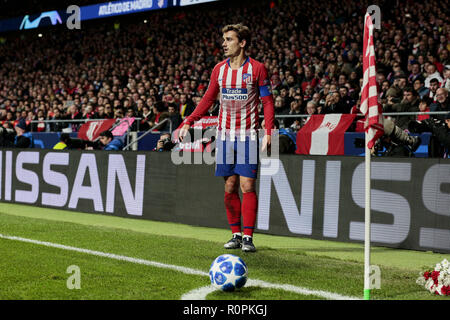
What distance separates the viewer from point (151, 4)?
21734 millimetres

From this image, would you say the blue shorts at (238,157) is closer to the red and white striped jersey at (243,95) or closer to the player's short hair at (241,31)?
the red and white striped jersey at (243,95)

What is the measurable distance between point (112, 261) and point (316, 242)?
2908 millimetres

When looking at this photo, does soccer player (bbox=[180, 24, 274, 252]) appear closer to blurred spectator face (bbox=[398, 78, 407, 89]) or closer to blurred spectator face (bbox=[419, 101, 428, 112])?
blurred spectator face (bbox=[419, 101, 428, 112])

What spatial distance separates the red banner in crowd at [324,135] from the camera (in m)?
9.66

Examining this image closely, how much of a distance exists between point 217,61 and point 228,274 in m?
15.1

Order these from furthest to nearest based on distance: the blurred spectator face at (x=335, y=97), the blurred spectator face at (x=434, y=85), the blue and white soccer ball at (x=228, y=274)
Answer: the blurred spectator face at (x=335, y=97)
the blurred spectator face at (x=434, y=85)
the blue and white soccer ball at (x=228, y=274)

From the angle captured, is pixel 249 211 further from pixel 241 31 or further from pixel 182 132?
pixel 241 31

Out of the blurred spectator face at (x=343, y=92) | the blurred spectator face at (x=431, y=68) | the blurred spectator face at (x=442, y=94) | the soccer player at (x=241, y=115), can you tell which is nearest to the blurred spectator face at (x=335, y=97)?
the blurred spectator face at (x=343, y=92)

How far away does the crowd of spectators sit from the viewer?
12.4m

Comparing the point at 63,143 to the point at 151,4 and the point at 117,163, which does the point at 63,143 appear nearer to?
the point at 117,163

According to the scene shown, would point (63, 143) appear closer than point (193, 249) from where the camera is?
No

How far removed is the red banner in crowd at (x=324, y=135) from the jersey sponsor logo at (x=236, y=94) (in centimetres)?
380

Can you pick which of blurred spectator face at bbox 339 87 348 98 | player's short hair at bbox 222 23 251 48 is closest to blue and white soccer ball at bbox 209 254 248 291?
player's short hair at bbox 222 23 251 48
